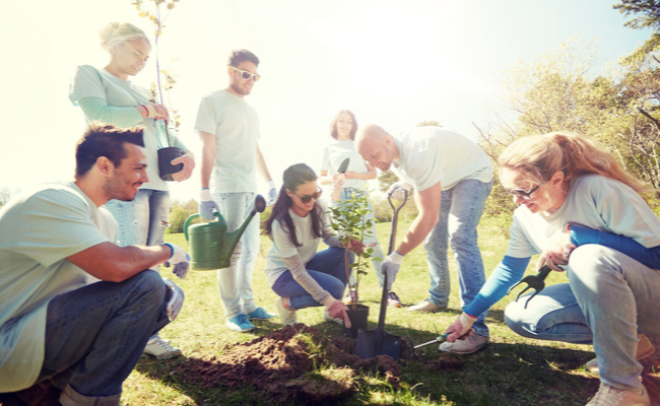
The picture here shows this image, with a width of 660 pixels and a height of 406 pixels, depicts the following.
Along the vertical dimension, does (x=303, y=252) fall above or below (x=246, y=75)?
below

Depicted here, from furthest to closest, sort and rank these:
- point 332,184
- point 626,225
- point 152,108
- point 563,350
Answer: point 332,184
point 152,108
point 563,350
point 626,225

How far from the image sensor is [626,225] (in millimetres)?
1609

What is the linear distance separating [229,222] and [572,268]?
235cm

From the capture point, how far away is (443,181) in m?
2.86

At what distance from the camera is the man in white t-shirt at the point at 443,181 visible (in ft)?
8.17

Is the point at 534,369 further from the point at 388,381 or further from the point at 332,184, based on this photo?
the point at 332,184

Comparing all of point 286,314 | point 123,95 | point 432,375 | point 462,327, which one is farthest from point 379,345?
point 123,95

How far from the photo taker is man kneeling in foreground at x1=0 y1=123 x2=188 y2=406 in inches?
53.7

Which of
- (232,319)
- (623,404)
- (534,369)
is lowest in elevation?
(232,319)

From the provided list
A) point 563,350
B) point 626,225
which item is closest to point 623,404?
point 626,225

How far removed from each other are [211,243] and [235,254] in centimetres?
28

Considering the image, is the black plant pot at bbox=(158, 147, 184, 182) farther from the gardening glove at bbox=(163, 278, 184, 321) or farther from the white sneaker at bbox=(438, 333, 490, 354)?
the white sneaker at bbox=(438, 333, 490, 354)

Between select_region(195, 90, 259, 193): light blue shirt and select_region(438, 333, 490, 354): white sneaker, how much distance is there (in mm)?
1955

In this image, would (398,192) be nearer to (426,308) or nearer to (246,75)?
(426,308)
